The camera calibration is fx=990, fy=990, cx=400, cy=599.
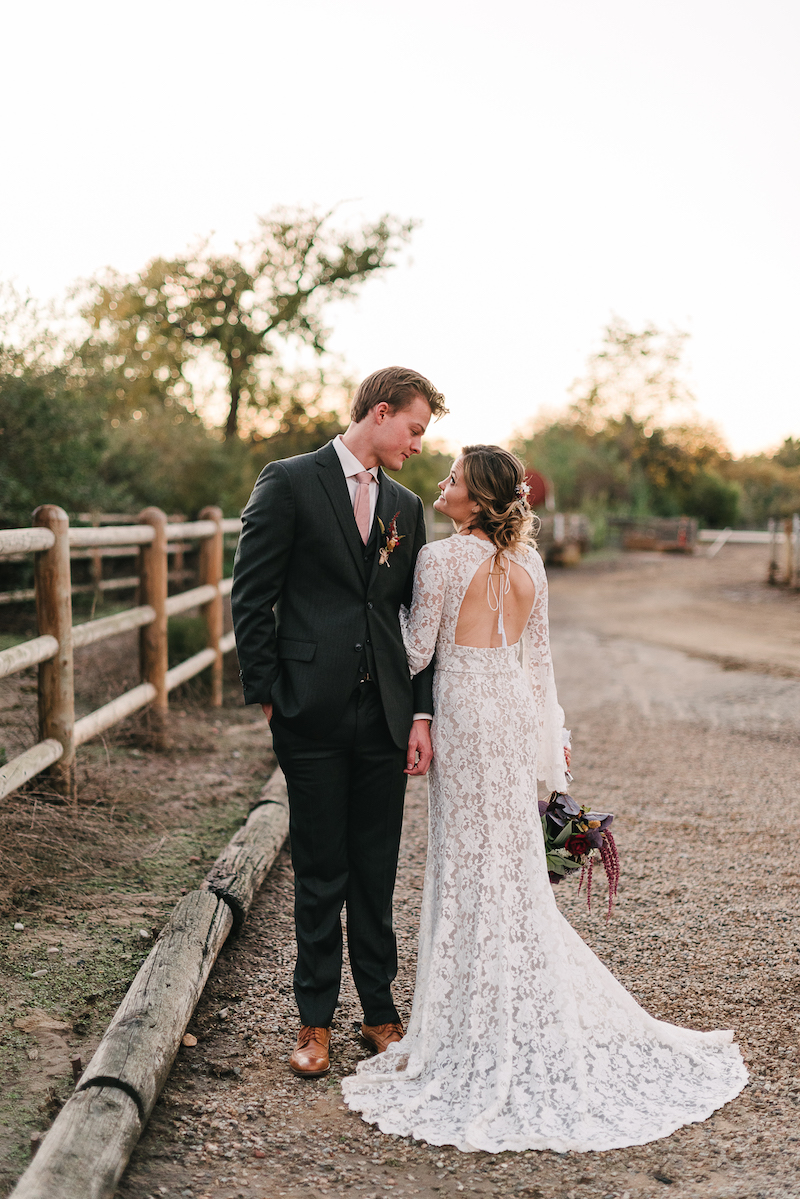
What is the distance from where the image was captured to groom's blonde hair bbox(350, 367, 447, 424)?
9.27 ft

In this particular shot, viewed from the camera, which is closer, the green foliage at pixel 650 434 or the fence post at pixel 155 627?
the fence post at pixel 155 627

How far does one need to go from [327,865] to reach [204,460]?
1502cm

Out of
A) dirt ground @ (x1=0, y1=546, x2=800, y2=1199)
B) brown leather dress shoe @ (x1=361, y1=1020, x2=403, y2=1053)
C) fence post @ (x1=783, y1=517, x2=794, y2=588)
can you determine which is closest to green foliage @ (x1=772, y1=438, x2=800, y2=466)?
fence post @ (x1=783, y1=517, x2=794, y2=588)

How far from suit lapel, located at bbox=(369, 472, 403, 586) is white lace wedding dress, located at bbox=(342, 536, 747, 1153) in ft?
0.47

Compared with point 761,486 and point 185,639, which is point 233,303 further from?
point 761,486

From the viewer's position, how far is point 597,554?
28.0m

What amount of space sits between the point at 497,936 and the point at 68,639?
2794mm

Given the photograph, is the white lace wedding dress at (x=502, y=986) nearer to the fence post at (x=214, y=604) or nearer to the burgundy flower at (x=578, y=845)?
the burgundy flower at (x=578, y=845)

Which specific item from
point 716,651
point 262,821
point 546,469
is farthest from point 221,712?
point 546,469

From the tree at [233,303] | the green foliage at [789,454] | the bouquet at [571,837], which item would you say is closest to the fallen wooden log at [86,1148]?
the bouquet at [571,837]

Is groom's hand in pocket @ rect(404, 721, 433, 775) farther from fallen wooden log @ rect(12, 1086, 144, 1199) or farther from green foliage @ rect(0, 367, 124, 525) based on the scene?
green foliage @ rect(0, 367, 124, 525)

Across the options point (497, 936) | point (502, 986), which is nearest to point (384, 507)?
point (497, 936)

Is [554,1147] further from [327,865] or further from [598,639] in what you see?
[598,639]

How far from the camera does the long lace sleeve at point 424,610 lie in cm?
288
